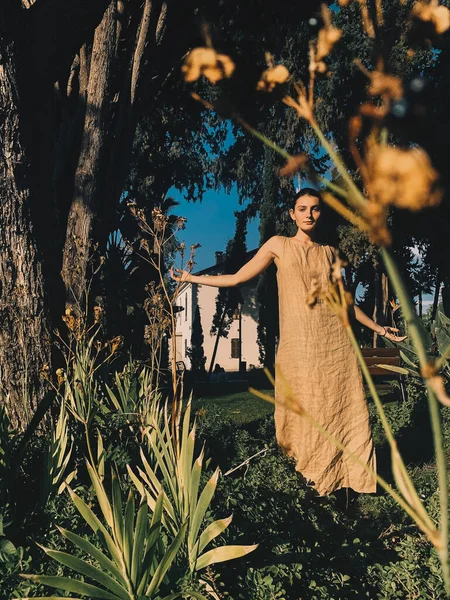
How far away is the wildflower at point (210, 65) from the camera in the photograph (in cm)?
75

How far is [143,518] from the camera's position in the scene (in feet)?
5.68

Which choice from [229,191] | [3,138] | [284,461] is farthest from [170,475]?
[229,191]

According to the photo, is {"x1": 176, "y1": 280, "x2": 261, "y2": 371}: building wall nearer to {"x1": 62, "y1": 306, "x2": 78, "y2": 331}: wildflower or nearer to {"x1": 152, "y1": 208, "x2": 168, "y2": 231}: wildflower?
{"x1": 62, "y1": 306, "x2": 78, "y2": 331}: wildflower

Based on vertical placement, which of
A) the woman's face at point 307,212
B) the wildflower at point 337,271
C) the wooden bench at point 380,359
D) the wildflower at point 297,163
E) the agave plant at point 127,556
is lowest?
the agave plant at point 127,556

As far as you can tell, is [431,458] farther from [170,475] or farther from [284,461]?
[170,475]

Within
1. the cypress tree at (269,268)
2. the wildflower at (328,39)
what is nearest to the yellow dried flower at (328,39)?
the wildflower at (328,39)

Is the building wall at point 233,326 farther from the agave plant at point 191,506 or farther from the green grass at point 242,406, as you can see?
Answer: the agave plant at point 191,506

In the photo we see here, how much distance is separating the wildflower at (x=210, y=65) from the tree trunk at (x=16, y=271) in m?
3.15

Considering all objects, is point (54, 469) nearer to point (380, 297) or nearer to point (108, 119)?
point (108, 119)

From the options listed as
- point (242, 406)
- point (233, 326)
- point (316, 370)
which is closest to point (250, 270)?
point (316, 370)

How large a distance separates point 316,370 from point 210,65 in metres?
3.05

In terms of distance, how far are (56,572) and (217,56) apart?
1.96 m

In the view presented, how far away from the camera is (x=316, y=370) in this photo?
3.65m

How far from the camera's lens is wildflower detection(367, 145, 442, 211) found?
518 millimetres
